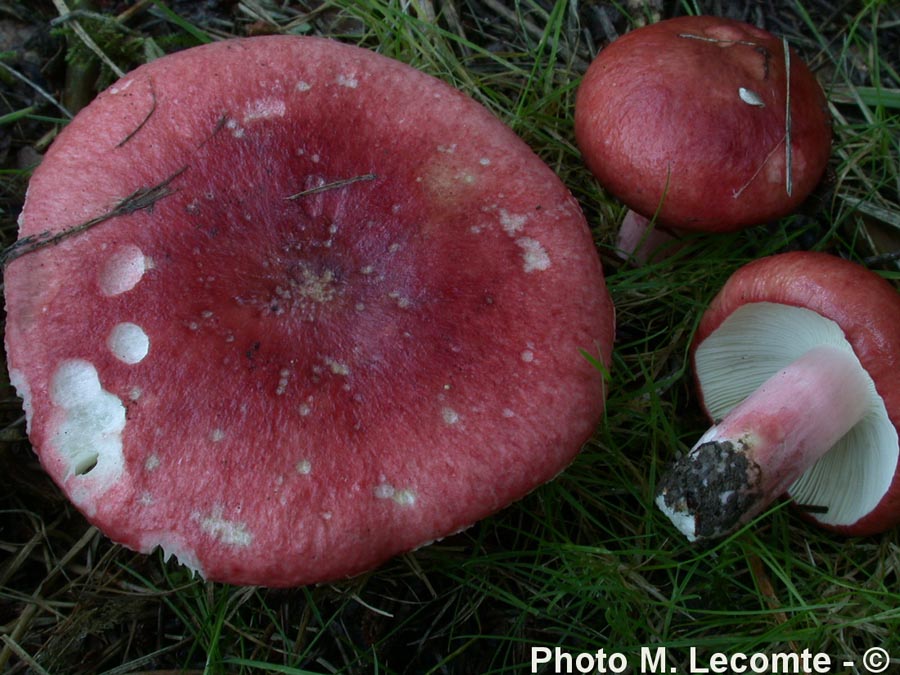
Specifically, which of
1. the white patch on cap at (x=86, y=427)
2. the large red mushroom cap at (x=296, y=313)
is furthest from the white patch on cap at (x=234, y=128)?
the white patch on cap at (x=86, y=427)

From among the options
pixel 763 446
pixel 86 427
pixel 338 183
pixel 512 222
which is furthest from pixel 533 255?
pixel 86 427

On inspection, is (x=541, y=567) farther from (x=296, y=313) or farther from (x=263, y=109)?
(x=263, y=109)

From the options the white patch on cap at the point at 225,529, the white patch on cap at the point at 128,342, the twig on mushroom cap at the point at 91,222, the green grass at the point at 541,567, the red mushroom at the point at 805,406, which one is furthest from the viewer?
the green grass at the point at 541,567

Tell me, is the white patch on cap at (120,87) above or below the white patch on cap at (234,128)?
above

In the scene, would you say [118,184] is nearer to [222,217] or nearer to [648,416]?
Answer: [222,217]

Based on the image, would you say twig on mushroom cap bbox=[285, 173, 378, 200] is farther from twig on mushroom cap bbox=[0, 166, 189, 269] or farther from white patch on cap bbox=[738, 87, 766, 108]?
white patch on cap bbox=[738, 87, 766, 108]

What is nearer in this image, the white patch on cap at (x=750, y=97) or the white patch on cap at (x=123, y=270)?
the white patch on cap at (x=123, y=270)

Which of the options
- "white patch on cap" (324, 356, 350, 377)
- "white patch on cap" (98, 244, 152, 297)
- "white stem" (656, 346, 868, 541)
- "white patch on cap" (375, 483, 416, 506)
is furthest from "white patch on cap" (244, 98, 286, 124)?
"white stem" (656, 346, 868, 541)

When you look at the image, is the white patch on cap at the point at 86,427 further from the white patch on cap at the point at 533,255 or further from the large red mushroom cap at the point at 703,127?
the large red mushroom cap at the point at 703,127
